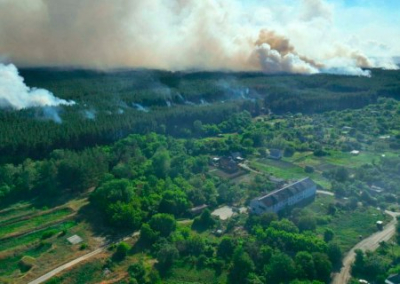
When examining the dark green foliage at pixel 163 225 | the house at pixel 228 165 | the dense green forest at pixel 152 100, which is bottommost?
the dark green foliage at pixel 163 225

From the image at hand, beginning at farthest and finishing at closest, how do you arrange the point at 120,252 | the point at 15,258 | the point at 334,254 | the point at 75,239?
1. the point at 75,239
2. the point at 15,258
3. the point at 120,252
4. the point at 334,254

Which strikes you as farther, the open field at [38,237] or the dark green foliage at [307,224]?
the dark green foliage at [307,224]

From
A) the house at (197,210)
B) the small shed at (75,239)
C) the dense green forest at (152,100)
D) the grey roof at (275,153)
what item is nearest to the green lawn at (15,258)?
the small shed at (75,239)

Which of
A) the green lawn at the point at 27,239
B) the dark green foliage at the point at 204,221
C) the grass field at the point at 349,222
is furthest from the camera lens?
the dark green foliage at the point at 204,221

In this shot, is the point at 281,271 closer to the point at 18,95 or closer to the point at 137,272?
the point at 137,272

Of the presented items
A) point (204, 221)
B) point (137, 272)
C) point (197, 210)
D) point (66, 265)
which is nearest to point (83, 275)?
point (66, 265)

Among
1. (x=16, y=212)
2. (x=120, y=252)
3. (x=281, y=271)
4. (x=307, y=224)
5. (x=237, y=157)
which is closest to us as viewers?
(x=281, y=271)

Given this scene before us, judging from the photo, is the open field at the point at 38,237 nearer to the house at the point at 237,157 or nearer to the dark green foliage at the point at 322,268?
the dark green foliage at the point at 322,268
